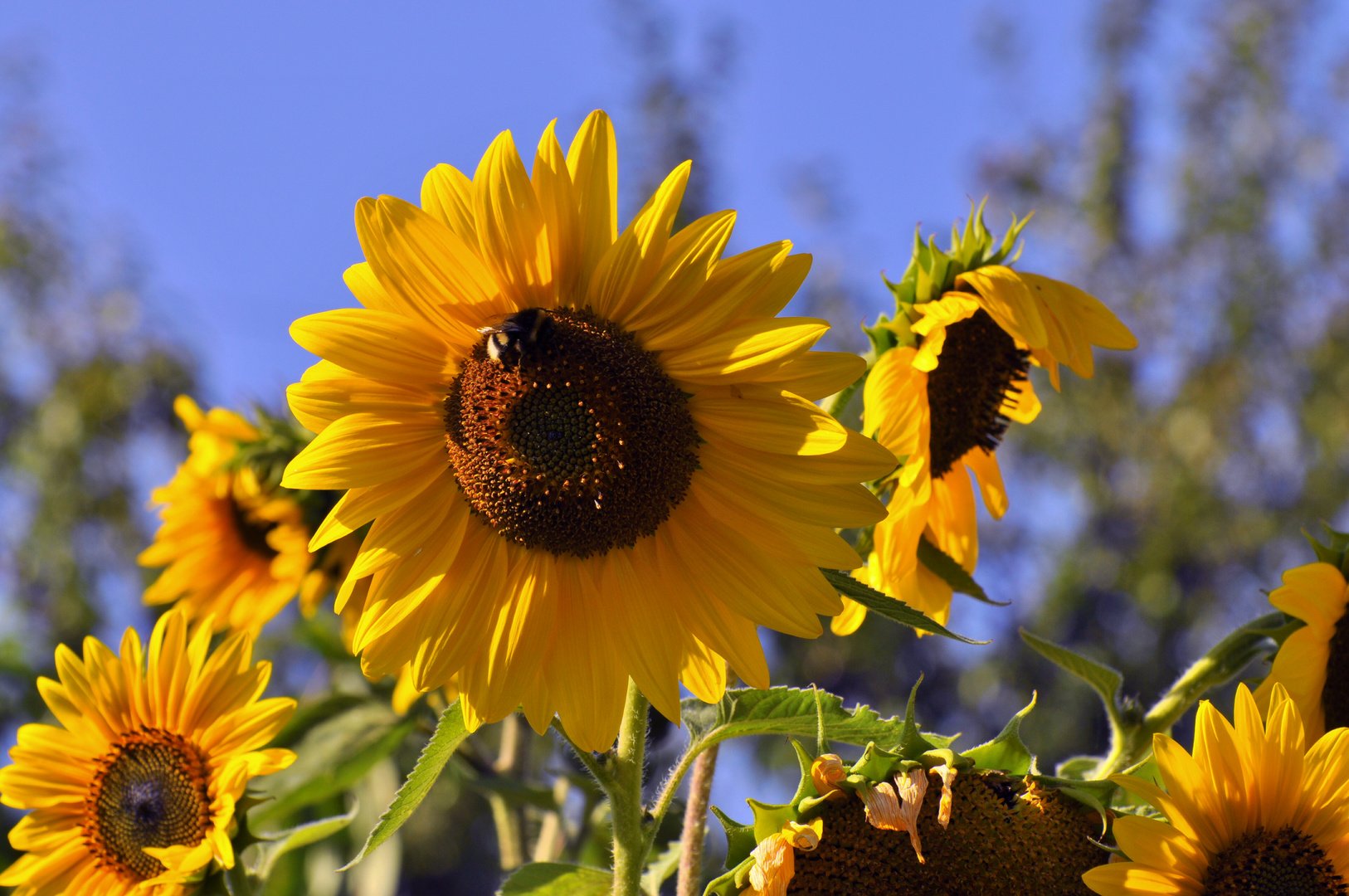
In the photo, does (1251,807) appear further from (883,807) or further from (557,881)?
(557,881)

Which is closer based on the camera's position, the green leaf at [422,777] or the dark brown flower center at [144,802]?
the green leaf at [422,777]

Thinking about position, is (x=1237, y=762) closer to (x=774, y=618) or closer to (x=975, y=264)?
(x=774, y=618)

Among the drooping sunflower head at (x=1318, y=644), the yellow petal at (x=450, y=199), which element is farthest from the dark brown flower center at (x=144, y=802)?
the drooping sunflower head at (x=1318, y=644)

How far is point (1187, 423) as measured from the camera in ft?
40.3

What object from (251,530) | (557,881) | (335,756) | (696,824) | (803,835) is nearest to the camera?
(803,835)

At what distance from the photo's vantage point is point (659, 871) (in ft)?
4.50

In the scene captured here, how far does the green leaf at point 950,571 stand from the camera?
141 cm

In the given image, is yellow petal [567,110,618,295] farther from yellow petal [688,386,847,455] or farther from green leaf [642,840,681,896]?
green leaf [642,840,681,896]

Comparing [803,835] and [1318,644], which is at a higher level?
[1318,644]

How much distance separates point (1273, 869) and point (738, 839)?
0.50m

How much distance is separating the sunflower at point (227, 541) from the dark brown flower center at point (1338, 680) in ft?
5.33

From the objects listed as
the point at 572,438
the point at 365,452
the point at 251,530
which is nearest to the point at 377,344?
the point at 365,452

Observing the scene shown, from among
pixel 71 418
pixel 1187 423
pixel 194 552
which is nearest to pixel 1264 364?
pixel 1187 423

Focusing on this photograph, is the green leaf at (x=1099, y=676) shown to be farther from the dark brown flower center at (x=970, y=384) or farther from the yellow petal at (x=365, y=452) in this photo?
the yellow petal at (x=365, y=452)
